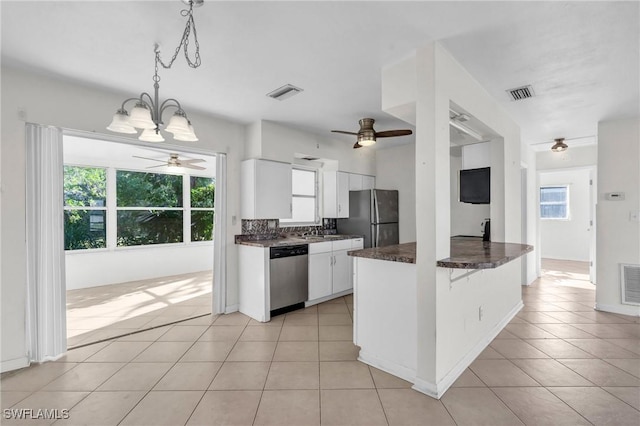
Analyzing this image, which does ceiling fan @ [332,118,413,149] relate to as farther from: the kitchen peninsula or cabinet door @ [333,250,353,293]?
cabinet door @ [333,250,353,293]

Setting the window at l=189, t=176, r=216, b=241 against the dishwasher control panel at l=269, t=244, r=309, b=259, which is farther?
the window at l=189, t=176, r=216, b=241

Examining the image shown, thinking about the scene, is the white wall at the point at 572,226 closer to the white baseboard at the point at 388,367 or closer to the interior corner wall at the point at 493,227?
the interior corner wall at the point at 493,227

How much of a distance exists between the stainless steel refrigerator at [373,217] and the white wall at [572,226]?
4811mm

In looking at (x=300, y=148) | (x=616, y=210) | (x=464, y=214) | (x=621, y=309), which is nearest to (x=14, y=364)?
(x=300, y=148)

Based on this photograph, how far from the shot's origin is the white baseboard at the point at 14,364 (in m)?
2.45

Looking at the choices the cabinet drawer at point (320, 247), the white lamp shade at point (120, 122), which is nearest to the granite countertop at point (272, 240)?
the cabinet drawer at point (320, 247)

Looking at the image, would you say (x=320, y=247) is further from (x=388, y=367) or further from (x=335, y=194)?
(x=388, y=367)

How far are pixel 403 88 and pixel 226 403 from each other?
2.68 metres

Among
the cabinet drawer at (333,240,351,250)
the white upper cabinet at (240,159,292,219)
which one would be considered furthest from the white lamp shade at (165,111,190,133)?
the cabinet drawer at (333,240,351,250)

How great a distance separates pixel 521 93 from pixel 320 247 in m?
2.94

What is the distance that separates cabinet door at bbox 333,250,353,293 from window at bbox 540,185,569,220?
6.62 meters

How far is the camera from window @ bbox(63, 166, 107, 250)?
17.7 feet

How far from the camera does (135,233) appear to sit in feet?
19.9

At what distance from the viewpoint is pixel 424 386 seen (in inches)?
84.5
